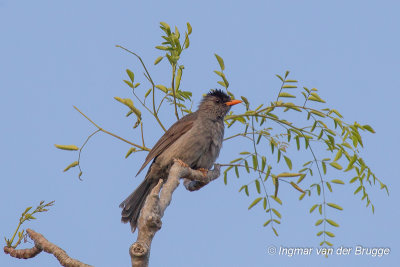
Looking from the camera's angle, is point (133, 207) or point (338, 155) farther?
point (133, 207)

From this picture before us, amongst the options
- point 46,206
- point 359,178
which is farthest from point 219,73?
point 46,206

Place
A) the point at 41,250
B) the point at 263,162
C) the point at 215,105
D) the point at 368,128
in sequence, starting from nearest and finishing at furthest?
1. the point at 41,250
2. the point at 368,128
3. the point at 263,162
4. the point at 215,105

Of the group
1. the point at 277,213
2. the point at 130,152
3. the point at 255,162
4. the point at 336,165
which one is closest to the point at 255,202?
the point at 277,213

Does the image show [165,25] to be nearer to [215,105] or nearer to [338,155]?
[338,155]

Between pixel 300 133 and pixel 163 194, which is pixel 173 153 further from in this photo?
pixel 163 194

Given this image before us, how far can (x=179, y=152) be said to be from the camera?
715 centimetres

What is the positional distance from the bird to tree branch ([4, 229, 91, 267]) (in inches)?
96.1

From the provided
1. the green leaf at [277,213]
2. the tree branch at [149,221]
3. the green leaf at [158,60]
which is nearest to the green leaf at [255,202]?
the green leaf at [277,213]

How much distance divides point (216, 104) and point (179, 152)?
1.23m

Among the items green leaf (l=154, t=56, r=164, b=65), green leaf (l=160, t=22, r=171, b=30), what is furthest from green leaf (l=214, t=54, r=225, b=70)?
green leaf (l=160, t=22, r=171, b=30)

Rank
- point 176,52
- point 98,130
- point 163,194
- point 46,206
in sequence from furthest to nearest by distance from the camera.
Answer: point 98,130 → point 176,52 → point 46,206 → point 163,194

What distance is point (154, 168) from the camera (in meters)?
7.27

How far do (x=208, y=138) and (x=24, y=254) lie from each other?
135 inches

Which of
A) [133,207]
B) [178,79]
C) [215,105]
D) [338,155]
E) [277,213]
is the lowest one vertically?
[277,213]
